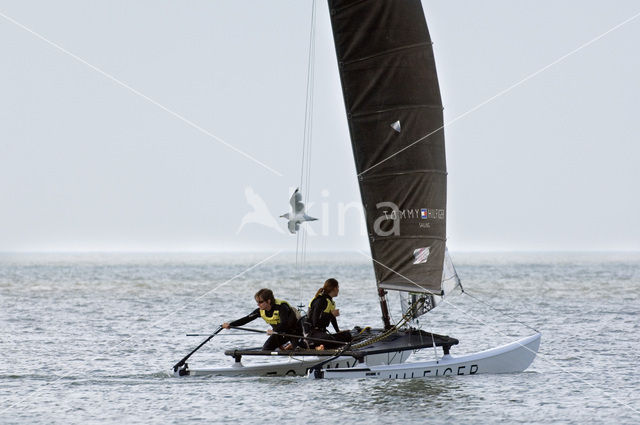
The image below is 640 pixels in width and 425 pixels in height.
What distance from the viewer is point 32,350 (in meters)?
28.8

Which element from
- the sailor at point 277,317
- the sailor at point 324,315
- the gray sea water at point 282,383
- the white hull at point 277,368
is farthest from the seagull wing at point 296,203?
the gray sea water at point 282,383

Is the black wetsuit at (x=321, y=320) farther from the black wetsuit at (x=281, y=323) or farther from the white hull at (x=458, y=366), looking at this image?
the white hull at (x=458, y=366)

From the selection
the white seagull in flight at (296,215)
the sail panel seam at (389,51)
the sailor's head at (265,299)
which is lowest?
the sailor's head at (265,299)

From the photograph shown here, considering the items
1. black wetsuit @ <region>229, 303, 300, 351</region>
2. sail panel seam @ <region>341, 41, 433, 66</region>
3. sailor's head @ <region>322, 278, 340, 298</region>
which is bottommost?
black wetsuit @ <region>229, 303, 300, 351</region>

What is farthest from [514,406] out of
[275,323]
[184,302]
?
[184,302]

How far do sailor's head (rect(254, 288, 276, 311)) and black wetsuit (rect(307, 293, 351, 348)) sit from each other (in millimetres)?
857

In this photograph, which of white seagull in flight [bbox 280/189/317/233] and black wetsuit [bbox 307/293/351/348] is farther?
white seagull in flight [bbox 280/189/317/233]

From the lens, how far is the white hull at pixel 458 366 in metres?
19.9

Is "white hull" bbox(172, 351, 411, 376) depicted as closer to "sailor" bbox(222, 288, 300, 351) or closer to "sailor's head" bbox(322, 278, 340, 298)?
"sailor" bbox(222, 288, 300, 351)

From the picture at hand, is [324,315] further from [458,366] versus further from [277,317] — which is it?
[458,366]

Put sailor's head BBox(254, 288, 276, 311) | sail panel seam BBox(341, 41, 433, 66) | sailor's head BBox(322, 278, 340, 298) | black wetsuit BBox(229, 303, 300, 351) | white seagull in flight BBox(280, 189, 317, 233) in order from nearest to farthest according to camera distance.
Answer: sailor's head BBox(254, 288, 276, 311) < sailor's head BBox(322, 278, 340, 298) < black wetsuit BBox(229, 303, 300, 351) < sail panel seam BBox(341, 41, 433, 66) < white seagull in flight BBox(280, 189, 317, 233)

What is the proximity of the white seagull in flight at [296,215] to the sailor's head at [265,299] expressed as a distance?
1924mm

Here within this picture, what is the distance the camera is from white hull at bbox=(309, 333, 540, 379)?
19.9 m

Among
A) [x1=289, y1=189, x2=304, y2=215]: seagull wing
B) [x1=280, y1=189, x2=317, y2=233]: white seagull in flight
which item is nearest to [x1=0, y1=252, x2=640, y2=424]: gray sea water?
[x1=280, y1=189, x2=317, y2=233]: white seagull in flight
